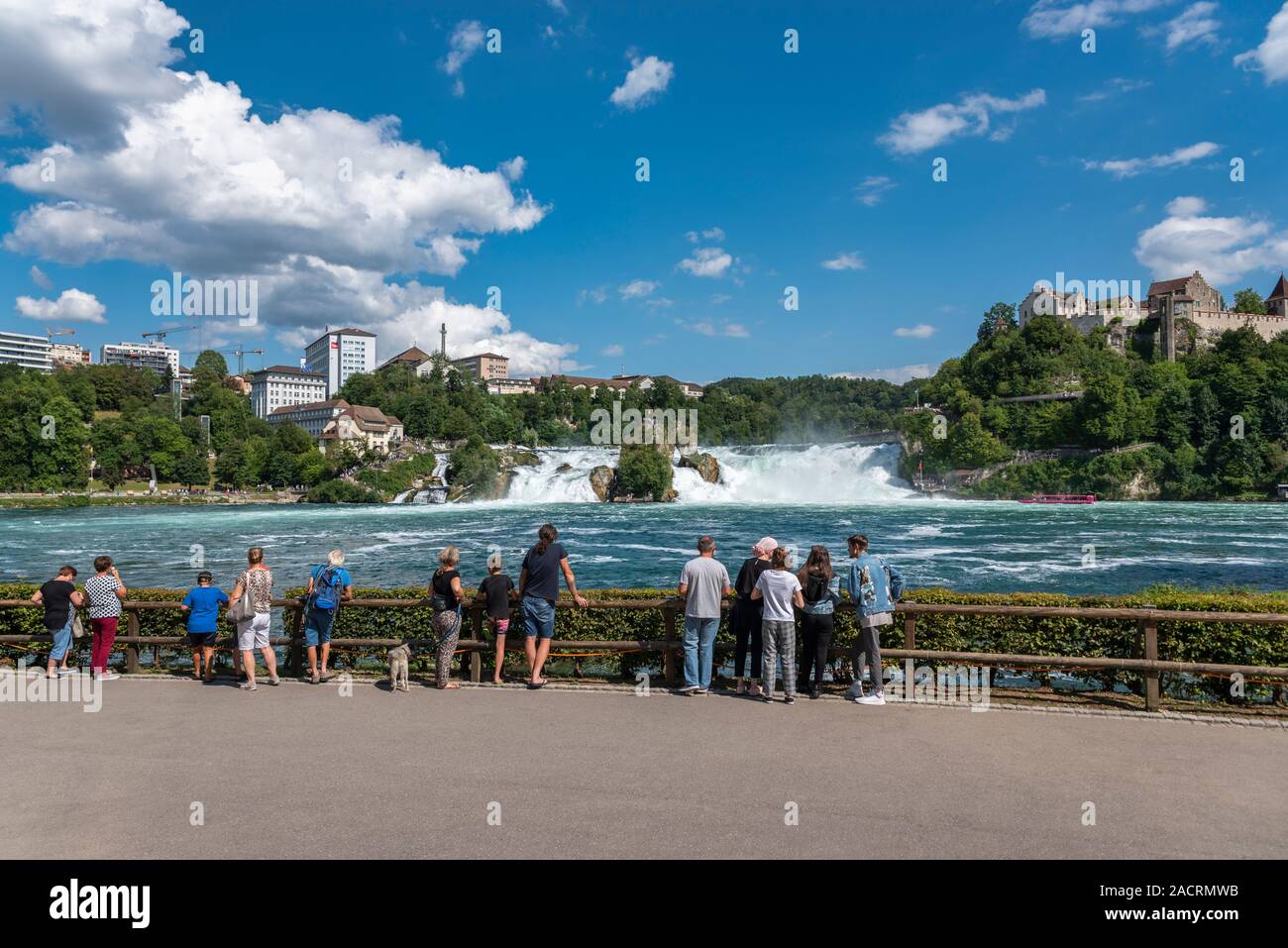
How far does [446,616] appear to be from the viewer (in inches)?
366

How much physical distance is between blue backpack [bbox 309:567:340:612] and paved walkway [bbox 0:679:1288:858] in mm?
1363

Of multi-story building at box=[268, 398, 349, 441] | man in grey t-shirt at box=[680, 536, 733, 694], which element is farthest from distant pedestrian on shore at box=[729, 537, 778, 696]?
multi-story building at box=[268, 398, 349, 441]

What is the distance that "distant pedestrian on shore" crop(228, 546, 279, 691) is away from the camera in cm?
945

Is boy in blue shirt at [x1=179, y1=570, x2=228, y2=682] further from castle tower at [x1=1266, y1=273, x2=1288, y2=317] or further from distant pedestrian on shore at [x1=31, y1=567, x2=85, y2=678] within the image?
castle tower at [x1=1266, y1=273, x2=1288, y2=317]

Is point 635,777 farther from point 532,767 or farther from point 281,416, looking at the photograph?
point 281,416

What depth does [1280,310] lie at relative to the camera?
126 metres

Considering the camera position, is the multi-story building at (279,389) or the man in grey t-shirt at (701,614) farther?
the multi-story building at (279,389)

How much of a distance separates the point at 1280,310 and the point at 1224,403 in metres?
49.1

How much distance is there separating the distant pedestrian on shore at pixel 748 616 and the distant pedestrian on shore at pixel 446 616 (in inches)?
127

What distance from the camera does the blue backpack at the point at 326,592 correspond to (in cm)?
A: 959

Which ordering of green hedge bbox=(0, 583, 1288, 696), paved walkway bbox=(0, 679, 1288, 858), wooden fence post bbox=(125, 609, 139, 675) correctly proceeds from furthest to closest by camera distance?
wooden fence post bbox=(125, 609, 139, 675), green hedge bbox=(0, 583, 1288, 696), paved walkway bbox=(0, 679, 1288, 858)

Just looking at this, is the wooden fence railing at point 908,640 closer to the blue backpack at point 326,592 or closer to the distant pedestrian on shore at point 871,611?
the distant pedestrian on shore at point 871,611

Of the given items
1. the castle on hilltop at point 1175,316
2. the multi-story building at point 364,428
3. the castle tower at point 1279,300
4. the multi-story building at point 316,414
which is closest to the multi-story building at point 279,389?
the multi-story building at point 316,414
